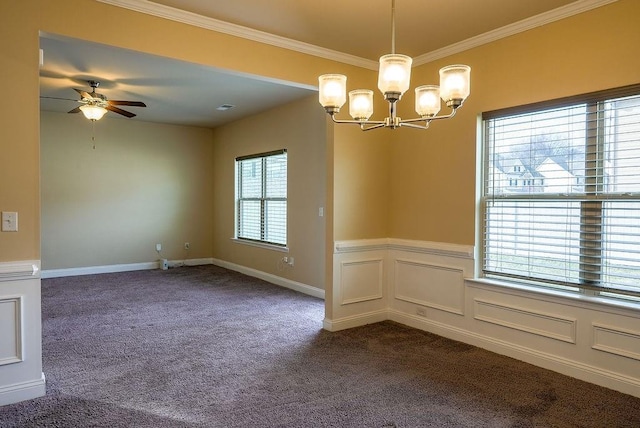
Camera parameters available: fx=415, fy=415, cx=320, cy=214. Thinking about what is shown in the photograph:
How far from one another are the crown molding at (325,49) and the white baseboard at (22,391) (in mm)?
2660

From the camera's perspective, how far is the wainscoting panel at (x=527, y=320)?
3164mm

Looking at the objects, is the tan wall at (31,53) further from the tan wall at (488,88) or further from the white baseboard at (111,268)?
the white baseboard at (111,268)

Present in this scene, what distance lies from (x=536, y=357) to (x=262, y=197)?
483cm

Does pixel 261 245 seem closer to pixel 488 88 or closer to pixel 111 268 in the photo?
pixel 111 268

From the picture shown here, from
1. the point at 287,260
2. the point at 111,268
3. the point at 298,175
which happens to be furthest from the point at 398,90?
the point at 111,268

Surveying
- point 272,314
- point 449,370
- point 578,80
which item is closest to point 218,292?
point 272,314

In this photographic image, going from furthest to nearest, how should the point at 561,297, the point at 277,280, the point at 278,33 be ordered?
the point at 277,280, the point at 278,33, the point at 561,297

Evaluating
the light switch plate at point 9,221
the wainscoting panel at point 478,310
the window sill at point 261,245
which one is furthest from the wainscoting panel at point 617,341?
the window sill at point 261,245

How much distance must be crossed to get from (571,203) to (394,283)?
1954mm

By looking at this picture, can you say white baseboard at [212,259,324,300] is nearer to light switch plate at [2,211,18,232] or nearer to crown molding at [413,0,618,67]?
crown molding at [413,0,618,67]

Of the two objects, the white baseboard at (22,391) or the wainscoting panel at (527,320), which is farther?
the wainscoting panel at (527,320)

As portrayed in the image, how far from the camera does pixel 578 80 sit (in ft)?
10.2

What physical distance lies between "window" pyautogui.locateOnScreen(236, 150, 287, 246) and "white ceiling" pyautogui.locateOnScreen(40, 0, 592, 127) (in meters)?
1.40

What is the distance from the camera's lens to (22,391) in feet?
8.90
